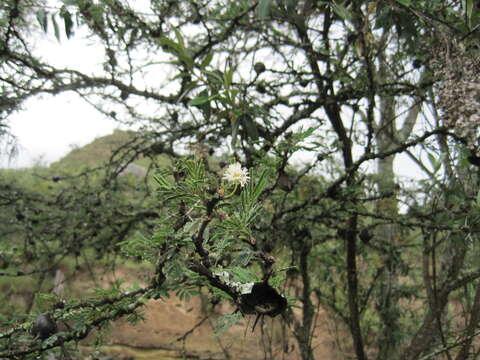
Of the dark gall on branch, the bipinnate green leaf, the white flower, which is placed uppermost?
the bipinnate green leaf

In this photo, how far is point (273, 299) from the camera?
0.41m

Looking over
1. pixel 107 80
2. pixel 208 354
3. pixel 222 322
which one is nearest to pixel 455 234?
pixel 222 322

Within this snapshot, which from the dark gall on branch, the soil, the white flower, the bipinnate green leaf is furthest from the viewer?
the soil

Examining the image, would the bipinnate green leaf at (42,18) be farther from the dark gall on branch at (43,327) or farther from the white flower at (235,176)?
the white flower at (235,176)

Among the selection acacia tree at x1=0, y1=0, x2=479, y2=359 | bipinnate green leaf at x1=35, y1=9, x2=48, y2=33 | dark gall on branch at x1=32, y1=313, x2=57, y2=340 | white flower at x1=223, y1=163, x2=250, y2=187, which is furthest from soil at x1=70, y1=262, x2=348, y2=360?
white flower at x1=223, y1=163, x2=250, y2=187

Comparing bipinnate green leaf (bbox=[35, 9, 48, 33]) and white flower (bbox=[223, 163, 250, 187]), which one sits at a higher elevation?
bipinnate green leaf (bbox=[35, 9, 48, 33])

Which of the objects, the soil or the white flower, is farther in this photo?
the soil

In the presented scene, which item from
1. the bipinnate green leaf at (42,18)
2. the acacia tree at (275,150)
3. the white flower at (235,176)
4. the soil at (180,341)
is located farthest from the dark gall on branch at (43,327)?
the soil at (180,341)

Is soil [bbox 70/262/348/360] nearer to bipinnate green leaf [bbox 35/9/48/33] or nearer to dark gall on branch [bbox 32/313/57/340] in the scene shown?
bipinnate green leaf [bbox 35/9/48/33]

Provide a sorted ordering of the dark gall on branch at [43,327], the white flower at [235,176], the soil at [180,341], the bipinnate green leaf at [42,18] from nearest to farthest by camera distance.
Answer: the white flower at [235,176]
the dark gall on branch at [43,327]
the bipinnate green leaf at [42,18]
the soil at [180,341]

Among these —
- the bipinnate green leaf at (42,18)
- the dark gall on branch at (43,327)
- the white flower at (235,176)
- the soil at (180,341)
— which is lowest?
the soil at (180,341)

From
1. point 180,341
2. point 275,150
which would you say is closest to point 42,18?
point 275,150

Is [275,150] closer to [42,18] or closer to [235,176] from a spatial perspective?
[235,176]

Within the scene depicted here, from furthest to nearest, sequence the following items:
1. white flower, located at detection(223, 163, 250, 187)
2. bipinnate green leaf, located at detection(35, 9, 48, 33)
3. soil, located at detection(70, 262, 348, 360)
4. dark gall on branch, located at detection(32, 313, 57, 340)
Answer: soil, located at detection(70, 262, 348, 360), bipinnate green leaf, located at detection(35, 9, 48, 33), dark gall on branch, located at detection(32, 313, 57, 340), white flower, located at detection(223, 163, 250, 187)
